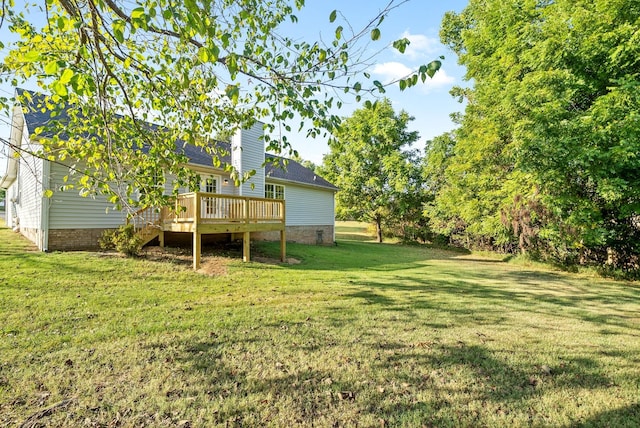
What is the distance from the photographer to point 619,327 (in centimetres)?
517

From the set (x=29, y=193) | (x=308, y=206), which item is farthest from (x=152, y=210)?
(x=308, y=206)

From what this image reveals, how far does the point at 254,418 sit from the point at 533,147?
34.0 ft

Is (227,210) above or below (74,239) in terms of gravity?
above

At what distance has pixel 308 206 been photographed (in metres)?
18.4

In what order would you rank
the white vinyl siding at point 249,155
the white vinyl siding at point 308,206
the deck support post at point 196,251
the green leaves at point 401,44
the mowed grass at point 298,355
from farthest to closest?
the white vinyl siding at point 308,206 < the white vinyl siding at point 249,155 < the deck support post at point 196,251 < the green leaves at point 401,44 < the mowed grass at point 298,355

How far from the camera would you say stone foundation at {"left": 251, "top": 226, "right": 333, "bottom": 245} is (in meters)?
15.4

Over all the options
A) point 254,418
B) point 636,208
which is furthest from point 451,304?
point 636,208

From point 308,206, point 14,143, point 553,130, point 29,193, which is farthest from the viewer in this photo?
point 308,206

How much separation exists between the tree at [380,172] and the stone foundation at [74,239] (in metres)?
17.1

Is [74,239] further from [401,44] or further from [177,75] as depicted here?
[401,44]

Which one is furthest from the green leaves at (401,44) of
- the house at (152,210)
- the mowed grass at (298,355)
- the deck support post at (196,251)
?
the deck support post at (196,251)

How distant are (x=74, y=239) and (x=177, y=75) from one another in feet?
24.7

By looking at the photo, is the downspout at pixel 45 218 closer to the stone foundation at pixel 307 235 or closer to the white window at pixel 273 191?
the stone foundation at pixel 307 235

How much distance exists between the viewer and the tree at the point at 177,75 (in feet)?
Answer: 10.8
